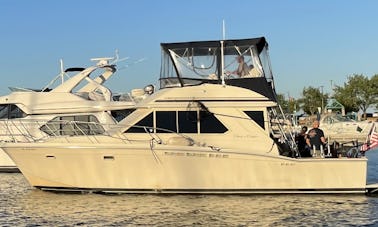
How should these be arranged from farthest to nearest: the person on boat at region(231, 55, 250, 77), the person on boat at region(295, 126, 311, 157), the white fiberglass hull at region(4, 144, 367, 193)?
the person on boat at region(295, 126, 311, 157)
the person on boat at region(231, 55, 250, 77)
the white fiberglass hull at region(4, 144, 367, 193)

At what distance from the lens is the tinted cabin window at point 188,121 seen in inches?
588

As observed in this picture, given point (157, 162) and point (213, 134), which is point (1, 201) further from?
point (213, 134)

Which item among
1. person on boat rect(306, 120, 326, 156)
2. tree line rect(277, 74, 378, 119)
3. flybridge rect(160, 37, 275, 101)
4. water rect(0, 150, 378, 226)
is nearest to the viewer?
water rect(0, 150, 378, 226)

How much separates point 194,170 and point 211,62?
3.23 m

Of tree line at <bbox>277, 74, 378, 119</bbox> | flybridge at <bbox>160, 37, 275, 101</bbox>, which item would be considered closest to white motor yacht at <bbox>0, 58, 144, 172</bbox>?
flybridge at <bbox>160, 37, 275, 101</bbox>

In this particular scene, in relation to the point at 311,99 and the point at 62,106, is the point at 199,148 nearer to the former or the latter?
the point at 62,106

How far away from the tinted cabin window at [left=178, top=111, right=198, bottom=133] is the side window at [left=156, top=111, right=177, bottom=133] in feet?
0.55

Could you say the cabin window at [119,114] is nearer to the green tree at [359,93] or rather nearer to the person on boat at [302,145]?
the person on boat at [302,145]

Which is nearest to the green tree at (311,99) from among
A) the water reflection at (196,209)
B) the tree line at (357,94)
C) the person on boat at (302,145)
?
the tree line at (357,94)

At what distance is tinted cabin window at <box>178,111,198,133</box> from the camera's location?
49.0 ft

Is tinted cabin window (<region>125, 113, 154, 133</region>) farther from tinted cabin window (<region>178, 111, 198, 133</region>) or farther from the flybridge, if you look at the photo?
the flybridge

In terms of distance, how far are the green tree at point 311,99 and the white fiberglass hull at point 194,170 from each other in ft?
199

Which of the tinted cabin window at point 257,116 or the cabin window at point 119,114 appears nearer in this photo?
the tinted cabin window at point 257,116

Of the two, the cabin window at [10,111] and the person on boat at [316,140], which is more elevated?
the cabin window at [10,111]
